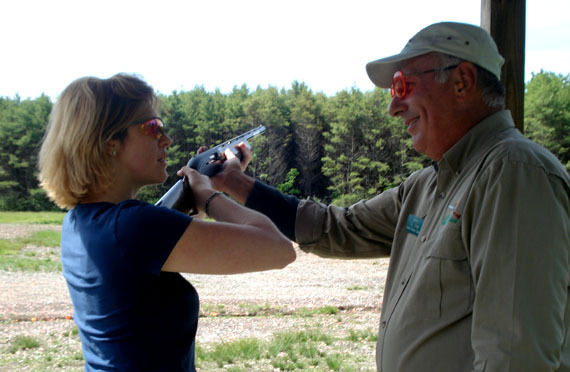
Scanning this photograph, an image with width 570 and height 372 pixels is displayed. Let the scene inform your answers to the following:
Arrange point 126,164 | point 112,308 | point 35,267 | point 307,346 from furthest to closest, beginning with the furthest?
1. point 35,267
2. point 307,346
3. point 126,164
4. point 112,308

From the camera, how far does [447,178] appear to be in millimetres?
1760

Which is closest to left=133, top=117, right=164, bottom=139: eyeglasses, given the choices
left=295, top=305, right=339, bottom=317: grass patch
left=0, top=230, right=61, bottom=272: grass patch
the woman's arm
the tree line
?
the woman's arm

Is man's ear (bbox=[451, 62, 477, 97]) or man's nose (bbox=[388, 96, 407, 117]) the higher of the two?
man's ear (bbox=[451, 62, 477, 97])

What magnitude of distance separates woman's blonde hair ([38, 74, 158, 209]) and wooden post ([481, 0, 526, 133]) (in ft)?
4.93

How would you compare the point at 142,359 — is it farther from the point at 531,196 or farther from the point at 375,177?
the point at 375,177

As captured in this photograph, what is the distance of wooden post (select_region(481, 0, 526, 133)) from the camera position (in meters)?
2.15

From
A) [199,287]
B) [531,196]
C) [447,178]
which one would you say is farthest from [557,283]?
[199,287]

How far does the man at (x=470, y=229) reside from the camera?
4.24 feet

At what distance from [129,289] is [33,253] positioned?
46.5 ft

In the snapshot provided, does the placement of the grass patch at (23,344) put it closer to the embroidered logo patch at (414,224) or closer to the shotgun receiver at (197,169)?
the shotgun receiver at (197,169)

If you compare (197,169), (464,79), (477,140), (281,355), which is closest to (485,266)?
(477,140)

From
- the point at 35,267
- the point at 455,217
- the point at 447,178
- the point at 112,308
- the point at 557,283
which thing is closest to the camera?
the point at 557,283

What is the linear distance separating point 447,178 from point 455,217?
10.3 inches

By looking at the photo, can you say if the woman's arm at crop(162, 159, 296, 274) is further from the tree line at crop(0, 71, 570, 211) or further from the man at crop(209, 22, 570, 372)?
the tree line at crop(0, 71, 570, 211)
